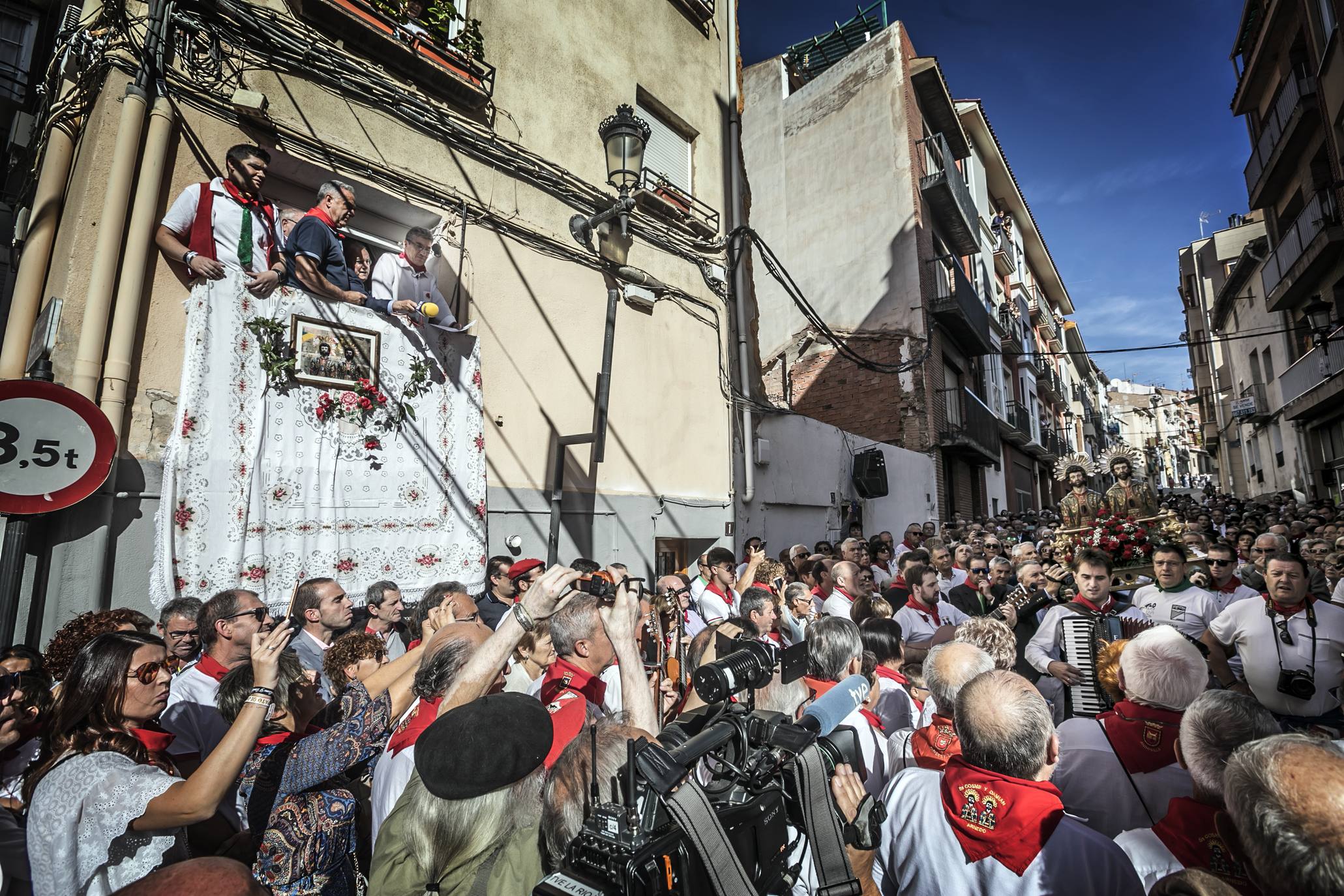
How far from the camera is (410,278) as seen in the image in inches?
237

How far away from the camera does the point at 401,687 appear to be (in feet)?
9.53

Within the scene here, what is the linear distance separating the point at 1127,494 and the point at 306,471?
26.8 feet

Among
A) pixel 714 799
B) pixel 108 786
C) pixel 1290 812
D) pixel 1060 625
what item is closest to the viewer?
pixel 1290 812

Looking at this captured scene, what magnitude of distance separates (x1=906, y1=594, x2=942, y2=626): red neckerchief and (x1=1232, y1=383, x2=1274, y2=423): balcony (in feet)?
69.2

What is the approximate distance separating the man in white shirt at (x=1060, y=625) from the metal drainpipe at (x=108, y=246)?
238 inches

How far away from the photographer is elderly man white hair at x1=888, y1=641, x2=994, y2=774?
2584 millimetres

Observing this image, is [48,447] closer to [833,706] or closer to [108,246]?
[108,246]

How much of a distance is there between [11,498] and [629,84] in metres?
7.70

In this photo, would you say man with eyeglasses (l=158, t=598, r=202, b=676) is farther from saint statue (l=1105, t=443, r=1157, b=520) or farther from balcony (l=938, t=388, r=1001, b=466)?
balcony (l=938, t=388, r=1001, b=466)

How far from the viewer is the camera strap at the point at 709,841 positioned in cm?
147

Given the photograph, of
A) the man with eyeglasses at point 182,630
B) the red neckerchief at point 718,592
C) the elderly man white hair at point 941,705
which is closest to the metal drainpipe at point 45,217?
the man with eyeglasses at point 182,630

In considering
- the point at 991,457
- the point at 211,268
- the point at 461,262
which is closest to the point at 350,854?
the point at 211,268

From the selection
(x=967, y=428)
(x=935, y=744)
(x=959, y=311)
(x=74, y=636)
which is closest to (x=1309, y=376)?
(x=967, y=428)

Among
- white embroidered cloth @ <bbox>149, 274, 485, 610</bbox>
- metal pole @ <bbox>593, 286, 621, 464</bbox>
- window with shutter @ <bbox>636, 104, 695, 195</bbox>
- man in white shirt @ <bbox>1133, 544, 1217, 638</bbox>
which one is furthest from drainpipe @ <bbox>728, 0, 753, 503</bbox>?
man in white shirt @ <bbox>1133, 544, 1217, 638</bbox>
